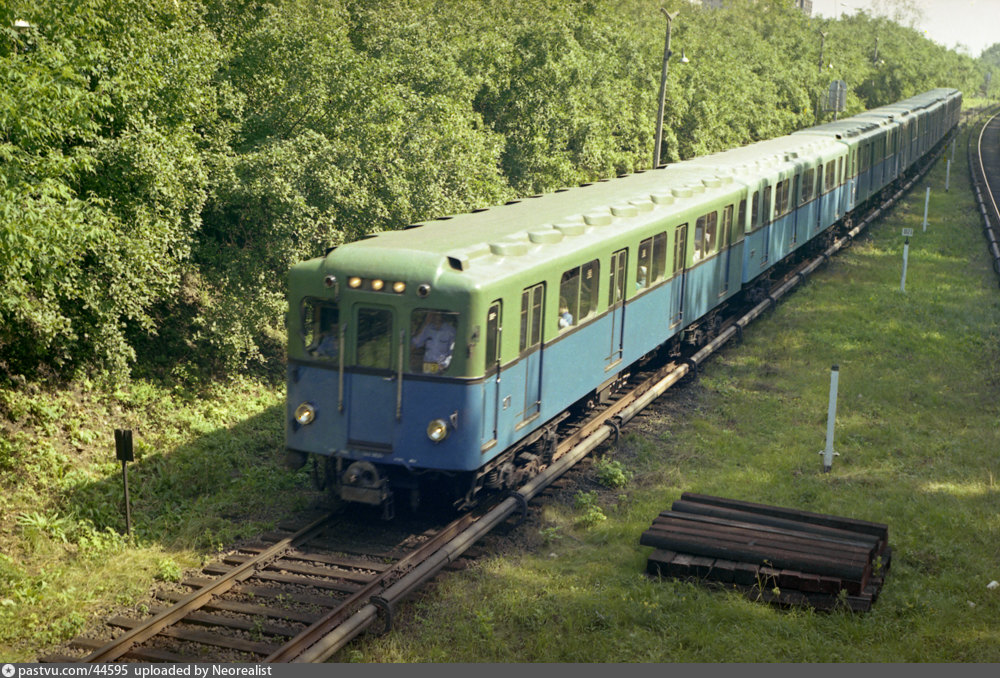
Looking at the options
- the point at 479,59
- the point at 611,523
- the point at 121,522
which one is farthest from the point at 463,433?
the point at 479,59

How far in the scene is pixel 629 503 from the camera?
41.3 ft

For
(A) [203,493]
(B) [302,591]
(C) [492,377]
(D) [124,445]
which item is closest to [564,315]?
(C) [492,377]

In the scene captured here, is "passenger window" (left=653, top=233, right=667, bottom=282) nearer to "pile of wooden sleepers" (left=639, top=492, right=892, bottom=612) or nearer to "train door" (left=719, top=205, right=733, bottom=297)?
"train door" (left=719, top=205, right=733, bottom=297)

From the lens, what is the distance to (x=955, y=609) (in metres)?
9.79

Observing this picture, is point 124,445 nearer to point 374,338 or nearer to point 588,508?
point 374,338

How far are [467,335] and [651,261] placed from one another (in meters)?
5.84

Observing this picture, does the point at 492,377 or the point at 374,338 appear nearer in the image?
the point at 374,338

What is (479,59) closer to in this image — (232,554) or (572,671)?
(232,554)

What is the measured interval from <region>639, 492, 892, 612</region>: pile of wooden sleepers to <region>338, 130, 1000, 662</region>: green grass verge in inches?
7.5

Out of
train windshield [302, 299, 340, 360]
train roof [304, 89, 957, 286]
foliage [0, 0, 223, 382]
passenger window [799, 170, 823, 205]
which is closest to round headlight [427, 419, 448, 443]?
train windshield [302, 299, 340, 360]

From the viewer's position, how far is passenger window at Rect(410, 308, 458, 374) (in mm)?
10633

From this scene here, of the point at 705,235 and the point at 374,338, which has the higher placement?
the point at 705,235

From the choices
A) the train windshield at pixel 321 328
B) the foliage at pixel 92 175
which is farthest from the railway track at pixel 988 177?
the train windshield at pixel 321 328

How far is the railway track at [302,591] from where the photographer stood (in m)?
8.78
